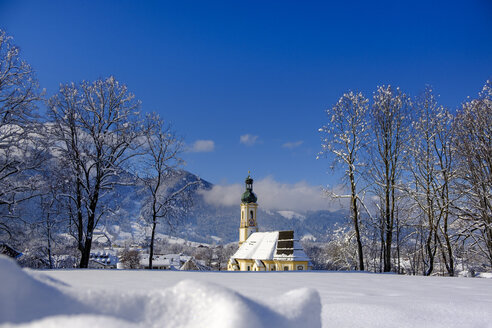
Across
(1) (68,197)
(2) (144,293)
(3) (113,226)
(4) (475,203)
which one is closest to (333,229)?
(4) (475,203)

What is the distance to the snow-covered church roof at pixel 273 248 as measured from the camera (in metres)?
49.5

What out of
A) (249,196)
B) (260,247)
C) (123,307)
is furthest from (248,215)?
(123,307)

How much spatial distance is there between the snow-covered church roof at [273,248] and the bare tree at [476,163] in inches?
1348

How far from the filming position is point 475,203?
14461mm

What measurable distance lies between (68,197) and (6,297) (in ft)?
48.9

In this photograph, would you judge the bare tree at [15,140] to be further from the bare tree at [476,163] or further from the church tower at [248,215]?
the church tower at [248,215]

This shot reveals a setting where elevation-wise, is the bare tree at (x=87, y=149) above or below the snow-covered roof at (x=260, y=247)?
above

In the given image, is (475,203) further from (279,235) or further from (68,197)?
(279,235)

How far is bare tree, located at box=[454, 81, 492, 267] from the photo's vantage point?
13.7m

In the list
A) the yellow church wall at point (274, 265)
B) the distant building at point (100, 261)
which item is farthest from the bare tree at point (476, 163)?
the distant building at point (100, 261)

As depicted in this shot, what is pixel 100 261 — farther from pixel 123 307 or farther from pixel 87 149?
pixel 123 307

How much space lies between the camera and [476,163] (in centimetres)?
1420

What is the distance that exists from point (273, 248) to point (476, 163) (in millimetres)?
41988

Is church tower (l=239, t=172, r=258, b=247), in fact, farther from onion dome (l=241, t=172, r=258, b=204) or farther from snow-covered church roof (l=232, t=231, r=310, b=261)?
snow-covered church roof (l=232, t=231, r=310, b=261)
